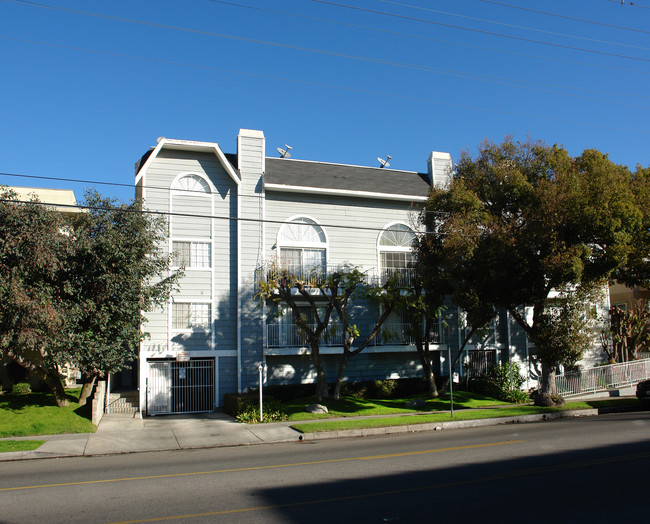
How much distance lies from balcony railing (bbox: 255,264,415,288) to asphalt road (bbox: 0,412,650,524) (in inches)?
334

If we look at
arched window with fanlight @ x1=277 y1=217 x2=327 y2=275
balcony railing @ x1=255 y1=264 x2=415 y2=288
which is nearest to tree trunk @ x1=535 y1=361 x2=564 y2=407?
balcony railing @ x1=255 y1=264 x2=415 y2=288

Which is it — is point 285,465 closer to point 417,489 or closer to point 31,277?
point 417,489

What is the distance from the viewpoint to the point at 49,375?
1836 centimetres

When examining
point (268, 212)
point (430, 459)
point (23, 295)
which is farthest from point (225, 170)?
point (430, 459)

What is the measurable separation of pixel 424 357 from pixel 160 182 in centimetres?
1308

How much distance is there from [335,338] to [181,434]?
8583 mm

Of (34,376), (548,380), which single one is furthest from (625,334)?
(34,376)

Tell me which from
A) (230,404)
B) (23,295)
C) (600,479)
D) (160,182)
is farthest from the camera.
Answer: (160,182)

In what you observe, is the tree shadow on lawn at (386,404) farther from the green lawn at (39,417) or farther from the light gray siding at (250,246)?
the green lawn at (39,417)

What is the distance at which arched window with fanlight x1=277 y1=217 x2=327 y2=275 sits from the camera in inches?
941

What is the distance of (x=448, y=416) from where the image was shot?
18578 millimetres

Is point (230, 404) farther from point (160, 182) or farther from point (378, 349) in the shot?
point (160, 182)

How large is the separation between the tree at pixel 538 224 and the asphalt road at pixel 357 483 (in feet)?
19.6

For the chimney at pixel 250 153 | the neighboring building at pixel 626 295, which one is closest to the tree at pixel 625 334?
the neighboring building at pixel 626 295
